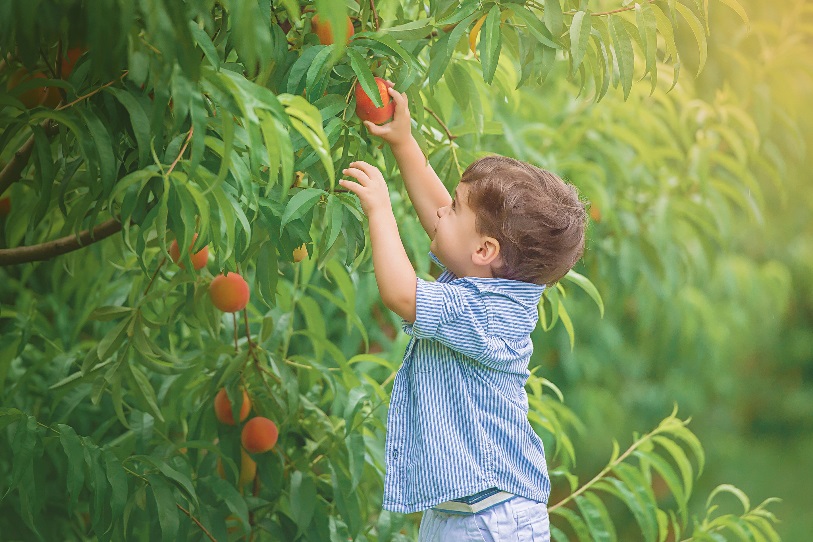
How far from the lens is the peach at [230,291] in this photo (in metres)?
1.39

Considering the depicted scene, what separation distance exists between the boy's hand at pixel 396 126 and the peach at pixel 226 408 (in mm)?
461

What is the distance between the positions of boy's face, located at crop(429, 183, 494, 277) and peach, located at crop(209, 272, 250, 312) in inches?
10.7

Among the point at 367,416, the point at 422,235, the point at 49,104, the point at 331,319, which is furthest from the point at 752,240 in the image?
the point at 49,104

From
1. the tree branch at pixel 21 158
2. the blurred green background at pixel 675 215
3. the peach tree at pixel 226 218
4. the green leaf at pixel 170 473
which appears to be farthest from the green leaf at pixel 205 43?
the blurred green background at pixel 675 215

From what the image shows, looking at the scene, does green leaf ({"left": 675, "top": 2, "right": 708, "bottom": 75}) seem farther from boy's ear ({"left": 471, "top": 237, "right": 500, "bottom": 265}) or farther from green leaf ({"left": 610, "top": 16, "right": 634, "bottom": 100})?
boy's ear ({"left": 471, "top": 237, "right": 500, "bottom": 265})

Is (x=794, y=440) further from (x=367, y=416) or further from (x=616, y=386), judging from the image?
(x=367, y=416)

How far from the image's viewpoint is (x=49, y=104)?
121cm

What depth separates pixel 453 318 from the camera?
3.98 ft

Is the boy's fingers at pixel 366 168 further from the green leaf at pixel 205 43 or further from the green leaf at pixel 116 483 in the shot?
the green leaf at pixel 116 483

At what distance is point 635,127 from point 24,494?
5.57 feet

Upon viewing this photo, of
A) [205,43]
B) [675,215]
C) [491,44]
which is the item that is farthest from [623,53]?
[675,215]

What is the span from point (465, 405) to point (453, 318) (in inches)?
4.8

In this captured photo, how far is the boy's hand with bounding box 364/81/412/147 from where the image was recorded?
1245 millimetres

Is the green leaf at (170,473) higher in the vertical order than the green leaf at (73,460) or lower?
lower
